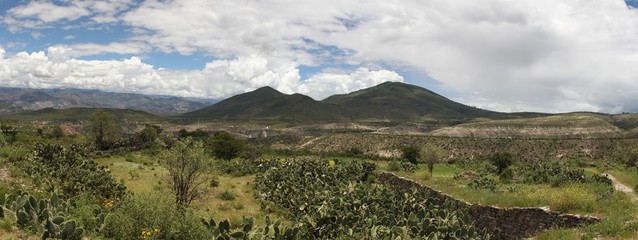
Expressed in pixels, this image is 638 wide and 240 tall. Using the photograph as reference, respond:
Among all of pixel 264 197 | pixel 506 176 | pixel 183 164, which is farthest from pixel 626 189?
pixel 183 164

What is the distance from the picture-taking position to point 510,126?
162 m

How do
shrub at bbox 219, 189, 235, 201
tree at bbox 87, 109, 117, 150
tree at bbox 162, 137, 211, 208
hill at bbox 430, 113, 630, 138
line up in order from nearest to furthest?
1. tree at bbox 162, 137, 211, 208
2. shrub at bbox 219, 189, 235, 201
3. tree at bbox 87, 109, 117, 150
4. hill at bbox 430, 113, 630, 138

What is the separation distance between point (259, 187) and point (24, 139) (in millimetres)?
38065

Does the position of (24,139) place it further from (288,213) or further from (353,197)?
(353,197)

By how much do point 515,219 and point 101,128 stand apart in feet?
194

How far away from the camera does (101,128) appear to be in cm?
6191

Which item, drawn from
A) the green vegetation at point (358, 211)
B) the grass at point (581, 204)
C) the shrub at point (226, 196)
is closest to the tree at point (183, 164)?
the shrub at point (226, 196)

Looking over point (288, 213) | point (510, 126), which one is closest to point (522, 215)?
point (288, 213)

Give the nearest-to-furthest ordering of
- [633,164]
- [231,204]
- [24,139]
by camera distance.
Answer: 1. [231,204]
2. [633,164]
3. [24,139]

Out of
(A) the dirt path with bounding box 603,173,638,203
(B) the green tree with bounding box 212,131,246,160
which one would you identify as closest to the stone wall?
(A) the dirt path with bounding box 603,173,638,203

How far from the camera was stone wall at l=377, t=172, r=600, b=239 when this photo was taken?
802 inches

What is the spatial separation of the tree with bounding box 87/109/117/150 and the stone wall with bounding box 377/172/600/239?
52.8 metres

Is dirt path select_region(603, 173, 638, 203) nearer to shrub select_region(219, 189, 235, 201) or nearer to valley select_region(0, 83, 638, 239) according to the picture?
valley select_region(0, 83, 638, 239)

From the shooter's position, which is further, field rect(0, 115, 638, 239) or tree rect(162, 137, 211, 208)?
tree rect(162, 137, 211, 208)
